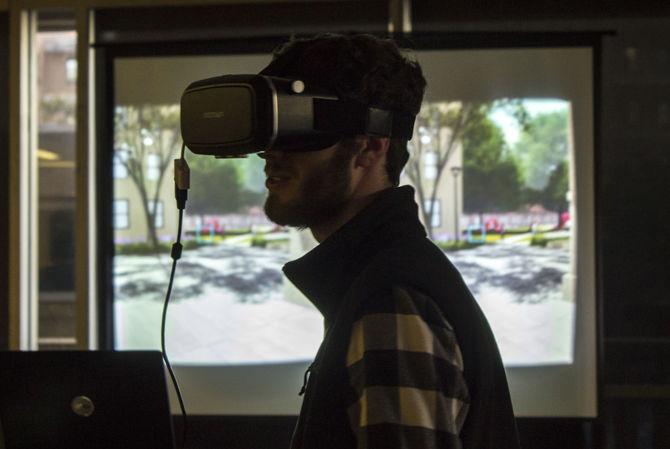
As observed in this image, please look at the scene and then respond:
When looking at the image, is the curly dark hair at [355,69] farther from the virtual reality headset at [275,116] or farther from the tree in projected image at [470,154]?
the tree in projected image at [470,154]

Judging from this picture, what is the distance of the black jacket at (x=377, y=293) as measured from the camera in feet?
2.51

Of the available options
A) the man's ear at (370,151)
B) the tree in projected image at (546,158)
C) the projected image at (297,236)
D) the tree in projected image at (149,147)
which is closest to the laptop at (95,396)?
the man's ear at (370,151)

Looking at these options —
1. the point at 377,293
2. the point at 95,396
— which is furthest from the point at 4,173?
the point at 377,293

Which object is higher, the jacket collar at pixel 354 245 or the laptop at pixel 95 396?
the jacket collar at pixel 354 245

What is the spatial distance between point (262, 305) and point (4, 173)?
144 centimetres

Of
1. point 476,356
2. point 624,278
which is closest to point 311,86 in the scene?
point 476,356

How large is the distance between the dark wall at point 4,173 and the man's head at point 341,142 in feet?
10.7

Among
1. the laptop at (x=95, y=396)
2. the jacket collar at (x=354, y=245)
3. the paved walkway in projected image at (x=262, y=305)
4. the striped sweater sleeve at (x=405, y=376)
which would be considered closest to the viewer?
the striped sweater sleeve at (x=405, y=376)

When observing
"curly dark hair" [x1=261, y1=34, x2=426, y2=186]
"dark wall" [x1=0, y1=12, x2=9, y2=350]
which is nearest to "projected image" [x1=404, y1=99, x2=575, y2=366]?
"dark wall" [x1=0, y1=12, x2=9, y2=350]

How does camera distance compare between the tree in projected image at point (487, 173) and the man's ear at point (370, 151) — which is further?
the tree in projected image at point (487, 173)

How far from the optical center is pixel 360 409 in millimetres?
735

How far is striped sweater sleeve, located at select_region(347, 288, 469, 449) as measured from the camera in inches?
27.6

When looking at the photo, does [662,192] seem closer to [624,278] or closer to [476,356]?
[624,278]

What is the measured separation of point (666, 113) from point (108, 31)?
8.43 ft
